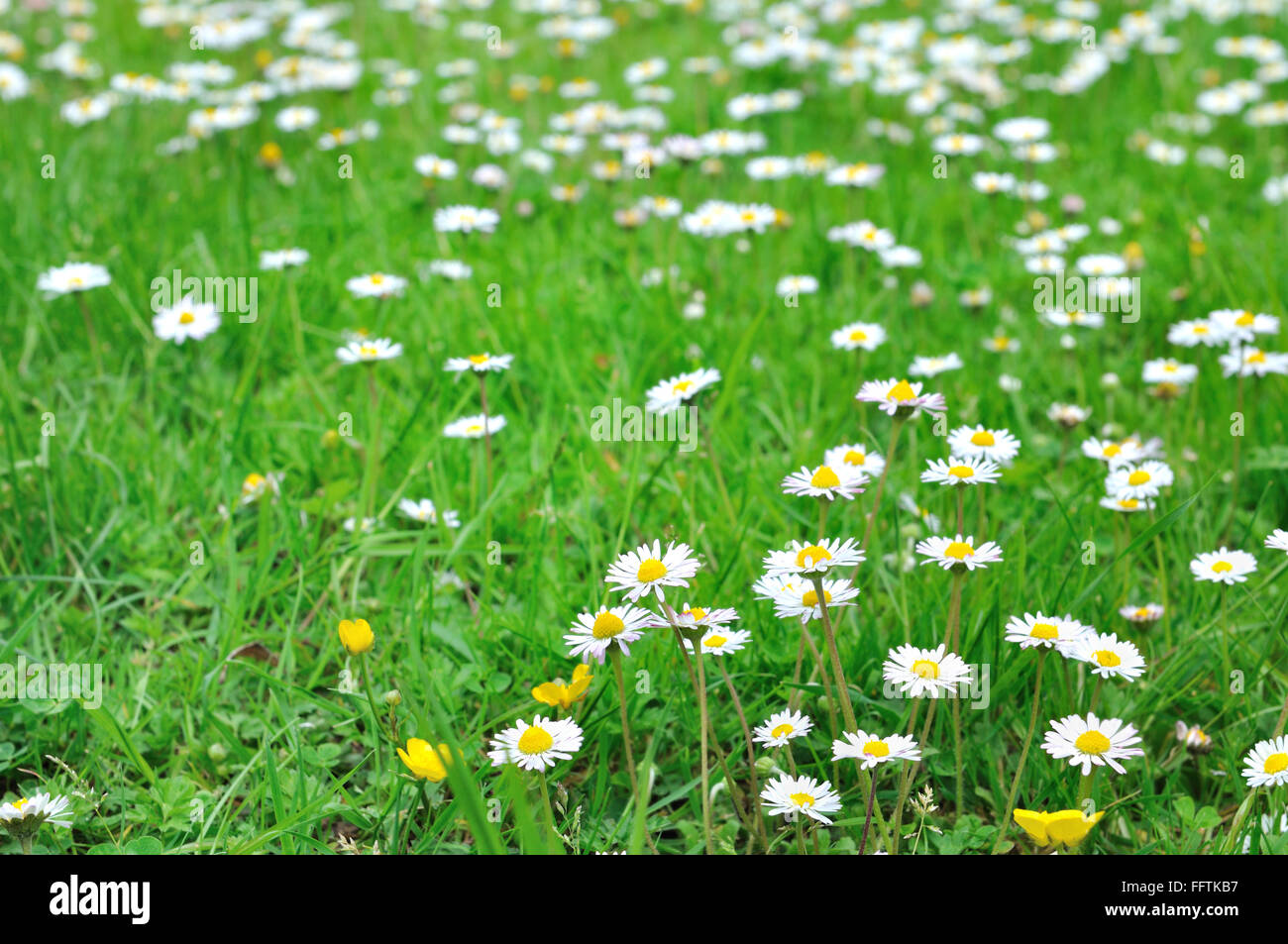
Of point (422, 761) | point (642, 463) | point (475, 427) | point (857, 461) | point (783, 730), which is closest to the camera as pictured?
point (422, 761)

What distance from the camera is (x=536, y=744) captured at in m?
1.68

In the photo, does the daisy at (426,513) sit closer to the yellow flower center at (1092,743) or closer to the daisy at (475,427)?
the daisy at (475,427)

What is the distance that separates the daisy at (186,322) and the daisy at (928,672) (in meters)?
1.97

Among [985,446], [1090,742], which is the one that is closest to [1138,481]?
[985,446]

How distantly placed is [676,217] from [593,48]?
2.20 meters

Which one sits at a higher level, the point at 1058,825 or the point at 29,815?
the point at 1058,825

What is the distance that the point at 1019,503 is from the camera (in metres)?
2.57

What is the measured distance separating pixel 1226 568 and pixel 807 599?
0.83 metres

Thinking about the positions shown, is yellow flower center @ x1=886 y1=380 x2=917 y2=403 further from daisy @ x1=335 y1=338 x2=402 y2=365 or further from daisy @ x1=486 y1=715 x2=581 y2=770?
daisy @ x1=335 y1=338 x2=402 y2=365

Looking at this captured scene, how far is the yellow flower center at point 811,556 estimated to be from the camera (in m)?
1.67

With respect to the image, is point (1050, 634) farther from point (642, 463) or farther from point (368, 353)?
point (368, 353)

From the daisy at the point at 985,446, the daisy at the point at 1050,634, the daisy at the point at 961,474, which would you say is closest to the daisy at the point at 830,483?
the daisy at the point at 961,474
